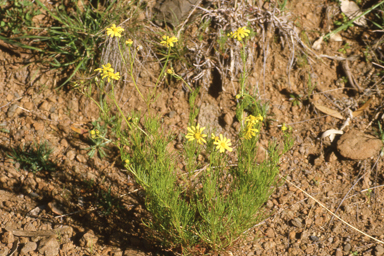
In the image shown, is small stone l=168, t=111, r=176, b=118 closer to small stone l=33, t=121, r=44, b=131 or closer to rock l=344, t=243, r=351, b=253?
small stone l=33, t=121, r=44, b=131

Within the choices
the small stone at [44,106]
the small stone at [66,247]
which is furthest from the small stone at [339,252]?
the small stone at [44,106]

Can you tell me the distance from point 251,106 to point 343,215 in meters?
1.22

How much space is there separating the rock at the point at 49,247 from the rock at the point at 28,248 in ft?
0.19

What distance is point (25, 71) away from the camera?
346cm

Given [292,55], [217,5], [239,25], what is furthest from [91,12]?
[292,55]

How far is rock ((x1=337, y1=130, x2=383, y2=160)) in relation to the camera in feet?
9.71

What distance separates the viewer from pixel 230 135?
3.21 m

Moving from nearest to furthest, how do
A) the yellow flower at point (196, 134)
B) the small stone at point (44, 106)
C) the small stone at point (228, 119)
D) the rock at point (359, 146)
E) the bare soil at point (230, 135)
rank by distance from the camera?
the yellow flower at point (196, 134) → the bare soil at point (230, 135) → the rock at point (359, 146) → the small stone at point (228, 119) → the small stone at point (44, 106)

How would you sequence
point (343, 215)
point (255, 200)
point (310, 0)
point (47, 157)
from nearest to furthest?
1. point (255, 200)
2. point (343, 215)
3. point (47, 157)
4. point (310, 0)

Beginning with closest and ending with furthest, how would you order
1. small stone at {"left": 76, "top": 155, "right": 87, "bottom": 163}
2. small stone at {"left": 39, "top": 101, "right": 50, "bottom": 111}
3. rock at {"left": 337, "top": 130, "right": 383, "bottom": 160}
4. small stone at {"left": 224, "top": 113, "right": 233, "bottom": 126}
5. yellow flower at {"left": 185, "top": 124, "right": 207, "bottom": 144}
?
yellow flower at {"left": 185, "top": 124, "right": 207, "bottom": 144} < rock at {"left": 337, "top": 130, "right": 383, "bottom": 160} < small stone at {"left": 76, "top": 155, "right": 87, "bottom": 163} < small stone at {"left": 224, "top": 113, "right": 233, "bottom": 126} < small stone at {"left": 39, "top": 101, "right": 50, "bottom": 111}

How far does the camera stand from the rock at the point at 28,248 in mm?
2591

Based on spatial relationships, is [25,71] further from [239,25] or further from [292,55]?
[292,55]

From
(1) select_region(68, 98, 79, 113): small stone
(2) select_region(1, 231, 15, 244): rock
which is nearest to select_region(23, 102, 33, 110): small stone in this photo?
(1) select_region(68, 98, 79, 113): small stone

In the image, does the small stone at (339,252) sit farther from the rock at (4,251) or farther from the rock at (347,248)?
the rock at (4,251)
